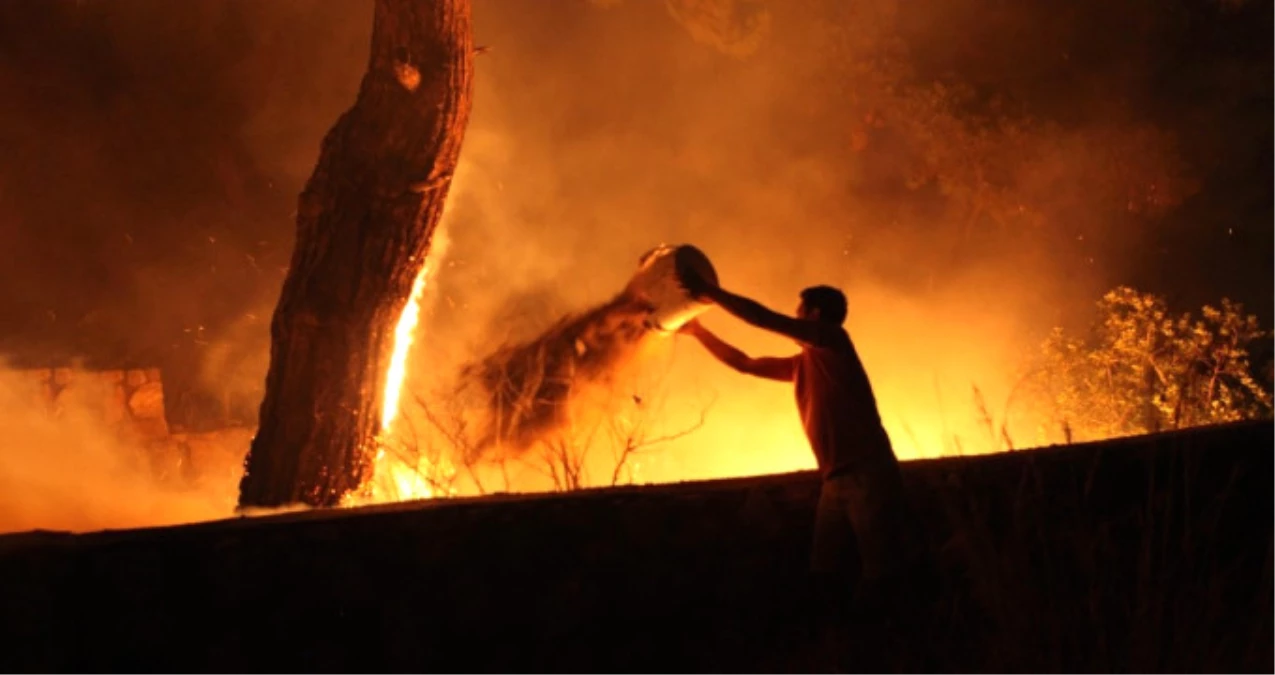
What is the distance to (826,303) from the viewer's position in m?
4.27

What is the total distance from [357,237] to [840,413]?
2965 millimetres

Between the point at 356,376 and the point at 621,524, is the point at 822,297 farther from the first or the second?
the point at 356,376

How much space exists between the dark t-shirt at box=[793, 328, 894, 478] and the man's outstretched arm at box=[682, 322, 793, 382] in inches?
19.3

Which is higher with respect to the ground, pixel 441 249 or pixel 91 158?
pixel 91 158

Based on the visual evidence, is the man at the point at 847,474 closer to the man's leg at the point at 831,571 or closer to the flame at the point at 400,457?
the man's leg at the point at 831,571

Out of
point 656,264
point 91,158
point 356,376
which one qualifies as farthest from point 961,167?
point 91,158

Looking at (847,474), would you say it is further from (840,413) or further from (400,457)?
(400,457)

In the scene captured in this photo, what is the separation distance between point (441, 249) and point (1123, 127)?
728 cm

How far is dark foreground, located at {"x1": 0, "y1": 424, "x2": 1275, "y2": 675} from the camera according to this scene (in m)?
3.24

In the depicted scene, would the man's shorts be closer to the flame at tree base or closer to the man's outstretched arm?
the man's outstretched arm

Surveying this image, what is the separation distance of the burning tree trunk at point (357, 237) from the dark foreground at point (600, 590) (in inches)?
97.3

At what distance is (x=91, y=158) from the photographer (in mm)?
10914

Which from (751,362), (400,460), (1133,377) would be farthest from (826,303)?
(1133,377)

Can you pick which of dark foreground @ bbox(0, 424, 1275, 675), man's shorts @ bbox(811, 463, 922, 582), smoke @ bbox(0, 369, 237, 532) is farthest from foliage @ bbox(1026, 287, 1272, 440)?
smoke @ bbox(0, 369, 237, 532)
